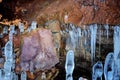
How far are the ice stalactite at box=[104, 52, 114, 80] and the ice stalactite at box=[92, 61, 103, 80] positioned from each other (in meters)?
0.08

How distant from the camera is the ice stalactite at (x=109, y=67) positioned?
4.94 meters

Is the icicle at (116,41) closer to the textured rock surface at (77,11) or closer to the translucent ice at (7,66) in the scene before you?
the textured rock surface at (77,11)

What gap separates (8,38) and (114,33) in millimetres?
1727

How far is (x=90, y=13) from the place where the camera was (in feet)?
16.6

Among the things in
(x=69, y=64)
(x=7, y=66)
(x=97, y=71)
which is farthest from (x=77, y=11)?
(x=7, y=66)

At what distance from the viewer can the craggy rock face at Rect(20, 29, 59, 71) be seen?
508 centimetres

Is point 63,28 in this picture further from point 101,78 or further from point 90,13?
point 101,78

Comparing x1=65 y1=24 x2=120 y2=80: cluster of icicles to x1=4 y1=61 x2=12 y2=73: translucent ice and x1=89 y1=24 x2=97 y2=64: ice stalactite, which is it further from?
x1=4 y1=61 x2=12 y2=73: translucent ice

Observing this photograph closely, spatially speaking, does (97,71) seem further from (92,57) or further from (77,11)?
(77,11)

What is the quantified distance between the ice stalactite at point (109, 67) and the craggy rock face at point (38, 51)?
0.79m

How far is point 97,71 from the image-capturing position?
503 centimetres

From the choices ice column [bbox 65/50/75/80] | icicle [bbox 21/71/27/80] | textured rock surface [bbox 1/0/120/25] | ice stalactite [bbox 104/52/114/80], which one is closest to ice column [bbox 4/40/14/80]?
icicle [bbox 21/71/27/80]

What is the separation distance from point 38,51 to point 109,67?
1152mm

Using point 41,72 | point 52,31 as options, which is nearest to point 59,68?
point 41,72
